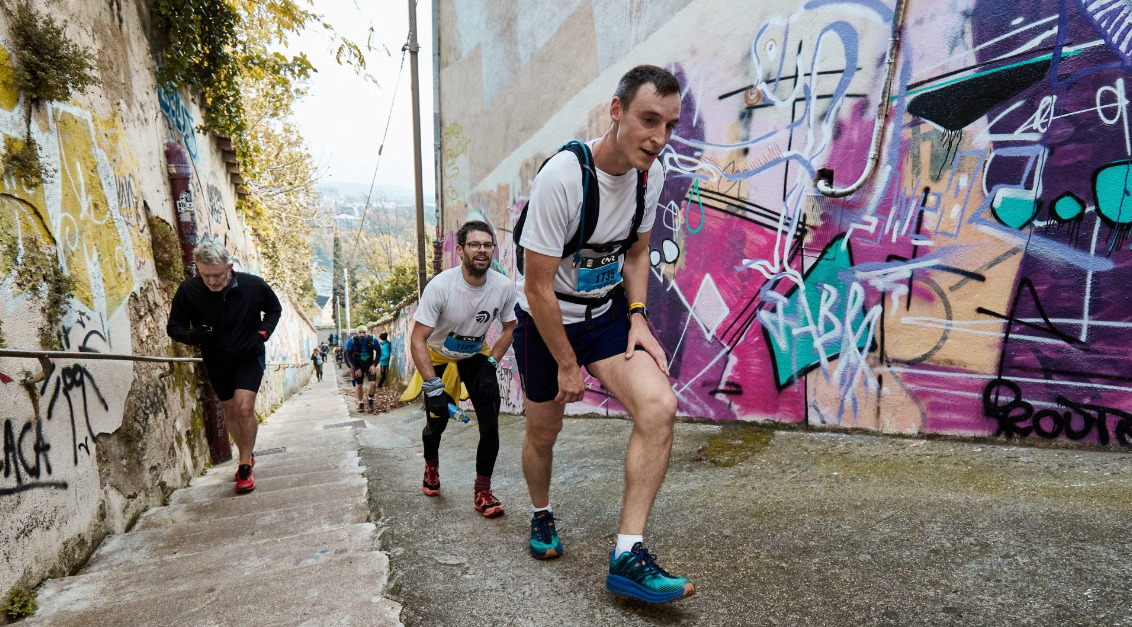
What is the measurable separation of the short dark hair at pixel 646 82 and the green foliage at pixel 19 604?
2.59 m

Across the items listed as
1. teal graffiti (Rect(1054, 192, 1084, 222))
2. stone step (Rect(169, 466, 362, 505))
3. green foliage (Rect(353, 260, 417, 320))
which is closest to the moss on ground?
teal graffiti (Rect(1054, 192, 1084, 222))

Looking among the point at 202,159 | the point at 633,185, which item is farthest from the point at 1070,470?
the point at 202,159

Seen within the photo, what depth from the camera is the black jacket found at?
4215mm

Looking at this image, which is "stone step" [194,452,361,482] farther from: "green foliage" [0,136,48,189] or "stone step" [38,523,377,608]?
"green foliage" [0,136,48,189]

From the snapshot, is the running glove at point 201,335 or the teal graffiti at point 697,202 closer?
the running glove at point 201,335

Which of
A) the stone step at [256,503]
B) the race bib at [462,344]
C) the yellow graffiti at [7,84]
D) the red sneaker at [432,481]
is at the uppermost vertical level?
the yellow graffiti at [7,84]

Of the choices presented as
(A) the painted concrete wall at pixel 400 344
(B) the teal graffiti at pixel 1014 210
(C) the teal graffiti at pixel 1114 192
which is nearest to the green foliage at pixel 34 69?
(B) the teal graffiti at pixel 1014 210

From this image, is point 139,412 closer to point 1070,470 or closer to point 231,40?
point 231,40

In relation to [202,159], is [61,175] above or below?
below

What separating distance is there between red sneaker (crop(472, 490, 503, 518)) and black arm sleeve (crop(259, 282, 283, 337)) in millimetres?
2192

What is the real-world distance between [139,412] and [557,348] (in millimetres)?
2983

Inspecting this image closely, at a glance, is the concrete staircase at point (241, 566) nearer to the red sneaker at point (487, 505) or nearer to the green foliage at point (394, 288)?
the red sneaker at point (487, 505)

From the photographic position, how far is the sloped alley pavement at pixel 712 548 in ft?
6.45

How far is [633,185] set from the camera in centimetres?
232
